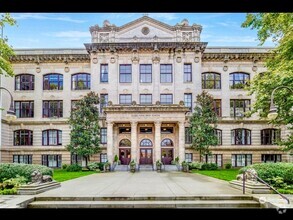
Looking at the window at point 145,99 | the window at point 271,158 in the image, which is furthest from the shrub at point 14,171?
the window at point 271,158

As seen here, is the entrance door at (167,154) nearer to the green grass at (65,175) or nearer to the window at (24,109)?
the green grass at (65,175)

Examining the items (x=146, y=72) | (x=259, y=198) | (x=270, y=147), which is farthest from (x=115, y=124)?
(x=259, y=198)

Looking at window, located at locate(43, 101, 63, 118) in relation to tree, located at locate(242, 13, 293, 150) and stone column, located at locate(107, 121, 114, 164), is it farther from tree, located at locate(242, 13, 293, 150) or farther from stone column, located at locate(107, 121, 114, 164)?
tree, located at locate(242, 13, 293, 150)

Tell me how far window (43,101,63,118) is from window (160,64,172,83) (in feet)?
41.6

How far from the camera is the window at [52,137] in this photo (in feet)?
124

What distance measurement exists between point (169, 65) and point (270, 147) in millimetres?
15265

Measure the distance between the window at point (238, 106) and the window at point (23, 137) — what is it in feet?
79.3

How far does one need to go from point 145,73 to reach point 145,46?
3.16m

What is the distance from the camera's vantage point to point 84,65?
127 ft

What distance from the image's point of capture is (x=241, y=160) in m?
37.1

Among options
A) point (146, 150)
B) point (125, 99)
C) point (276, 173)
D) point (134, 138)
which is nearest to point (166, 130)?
point (146, 150)

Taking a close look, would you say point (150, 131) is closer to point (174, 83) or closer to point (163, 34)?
point (174, 83)

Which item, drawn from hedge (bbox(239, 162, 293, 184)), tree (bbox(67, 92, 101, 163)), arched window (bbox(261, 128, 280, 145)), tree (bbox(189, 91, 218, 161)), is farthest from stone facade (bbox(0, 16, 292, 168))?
hedge (bbox(239, 162, 293, 184))

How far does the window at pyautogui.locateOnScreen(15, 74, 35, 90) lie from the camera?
3862 cm
